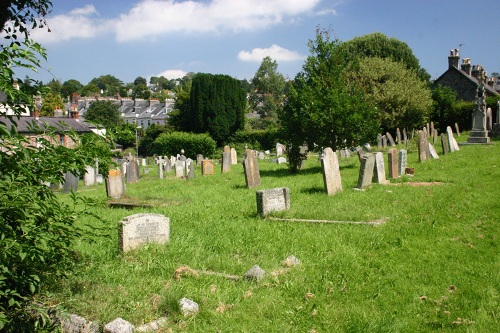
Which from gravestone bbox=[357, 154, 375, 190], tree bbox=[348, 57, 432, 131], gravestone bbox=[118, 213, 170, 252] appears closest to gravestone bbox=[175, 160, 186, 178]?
gravestone bbox=[357, 154, 375, 190]

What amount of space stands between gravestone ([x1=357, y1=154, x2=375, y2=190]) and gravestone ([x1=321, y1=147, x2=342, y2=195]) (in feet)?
2.14

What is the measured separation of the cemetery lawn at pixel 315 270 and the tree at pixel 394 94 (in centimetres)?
2438

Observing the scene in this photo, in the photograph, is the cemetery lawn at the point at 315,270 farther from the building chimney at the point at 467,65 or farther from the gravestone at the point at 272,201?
the building chimney at the point at 467,65

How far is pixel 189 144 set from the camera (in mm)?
41656

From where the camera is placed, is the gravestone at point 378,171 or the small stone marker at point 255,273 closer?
the small stone marker at point 255,273

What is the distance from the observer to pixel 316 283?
6.10 metres

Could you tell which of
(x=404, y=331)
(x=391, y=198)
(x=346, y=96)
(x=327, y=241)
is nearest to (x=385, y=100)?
(x=346, y=96)

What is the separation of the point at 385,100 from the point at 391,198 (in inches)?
977

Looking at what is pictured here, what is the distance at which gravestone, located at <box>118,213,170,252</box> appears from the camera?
7.35 m

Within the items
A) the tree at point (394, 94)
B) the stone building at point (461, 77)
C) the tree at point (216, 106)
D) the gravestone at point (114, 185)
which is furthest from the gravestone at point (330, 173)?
the stone building at point (461, 77)

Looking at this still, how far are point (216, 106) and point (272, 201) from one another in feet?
126

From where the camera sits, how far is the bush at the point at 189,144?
136ft

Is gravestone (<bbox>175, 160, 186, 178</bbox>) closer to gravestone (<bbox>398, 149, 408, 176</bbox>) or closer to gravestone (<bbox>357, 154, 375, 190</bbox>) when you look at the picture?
gravestone (<bbox>398, 149, 408, 176</bbox>)

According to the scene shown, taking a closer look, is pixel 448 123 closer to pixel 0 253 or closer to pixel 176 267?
pixel 176 267
